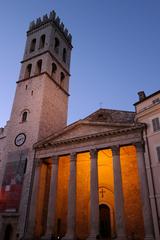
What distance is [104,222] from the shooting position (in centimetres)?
1772

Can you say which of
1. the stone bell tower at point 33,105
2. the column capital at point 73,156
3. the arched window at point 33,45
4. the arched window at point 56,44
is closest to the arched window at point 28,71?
the stone bell tower at point 33,105

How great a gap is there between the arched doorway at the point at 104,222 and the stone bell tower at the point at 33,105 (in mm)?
5928

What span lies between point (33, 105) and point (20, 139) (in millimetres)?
3597

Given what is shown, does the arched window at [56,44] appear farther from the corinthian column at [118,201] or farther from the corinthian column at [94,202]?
the corinthian column at [118,201]

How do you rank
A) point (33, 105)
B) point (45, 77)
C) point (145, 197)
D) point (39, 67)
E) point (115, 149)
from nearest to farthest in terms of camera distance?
point (145, 197), point (115, 149), point (33, 105), point (45, 77), point (39, 67)

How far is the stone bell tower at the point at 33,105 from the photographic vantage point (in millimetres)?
18062

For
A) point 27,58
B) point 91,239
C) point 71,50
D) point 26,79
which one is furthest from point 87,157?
point 71,50

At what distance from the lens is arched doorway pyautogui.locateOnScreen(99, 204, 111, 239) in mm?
17312

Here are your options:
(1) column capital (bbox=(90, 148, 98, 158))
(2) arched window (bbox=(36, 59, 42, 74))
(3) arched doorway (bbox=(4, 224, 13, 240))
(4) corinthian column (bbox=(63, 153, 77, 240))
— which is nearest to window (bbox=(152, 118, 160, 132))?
(1) column capital (bbox=(90, 148, 98, 158))

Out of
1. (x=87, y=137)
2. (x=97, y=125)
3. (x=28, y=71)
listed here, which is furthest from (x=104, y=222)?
(x=28, y=71)

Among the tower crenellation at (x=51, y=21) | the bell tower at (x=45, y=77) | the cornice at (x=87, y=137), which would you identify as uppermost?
the tower crenellation at (x=51, y=21)

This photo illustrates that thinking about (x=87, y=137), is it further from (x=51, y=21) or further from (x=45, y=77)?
(x=51, y=21)

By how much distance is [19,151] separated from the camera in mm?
20047

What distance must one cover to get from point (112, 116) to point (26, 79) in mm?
10699
